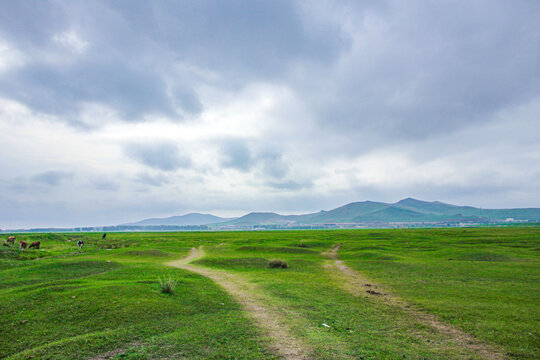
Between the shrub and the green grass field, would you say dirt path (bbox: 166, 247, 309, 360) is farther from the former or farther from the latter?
the shrub

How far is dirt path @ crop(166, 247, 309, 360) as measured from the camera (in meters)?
9.59

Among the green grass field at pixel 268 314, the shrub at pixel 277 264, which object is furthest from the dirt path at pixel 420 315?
→ the shrub at pixel 277 264

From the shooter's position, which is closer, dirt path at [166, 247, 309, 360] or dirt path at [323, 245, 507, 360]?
dirt path at [166, 247, 309, 360]

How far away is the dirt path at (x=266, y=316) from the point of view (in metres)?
9.59

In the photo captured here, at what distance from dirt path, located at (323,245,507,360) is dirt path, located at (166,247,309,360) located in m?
6.61

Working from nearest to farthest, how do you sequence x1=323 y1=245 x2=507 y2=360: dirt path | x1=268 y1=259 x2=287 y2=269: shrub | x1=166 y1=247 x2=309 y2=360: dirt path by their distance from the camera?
x1=166 y1=247 x2=309 y2=360: dirt path → x1=323 y1=245 x2=507 y2=360: dirt path → x1=268 y1=259 x2=287 y2=269: shrub

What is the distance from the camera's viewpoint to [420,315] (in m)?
14.1

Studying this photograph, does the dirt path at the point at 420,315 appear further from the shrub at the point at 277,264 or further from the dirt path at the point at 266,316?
the dirt path at the point at 266,316

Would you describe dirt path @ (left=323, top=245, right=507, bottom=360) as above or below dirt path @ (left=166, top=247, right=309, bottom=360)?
below

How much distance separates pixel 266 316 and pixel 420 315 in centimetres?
826

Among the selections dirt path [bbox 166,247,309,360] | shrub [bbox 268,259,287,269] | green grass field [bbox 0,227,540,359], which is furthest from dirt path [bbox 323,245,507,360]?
dirt path [bbox 166,247,309,360]

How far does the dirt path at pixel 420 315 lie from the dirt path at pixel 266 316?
21.7ft

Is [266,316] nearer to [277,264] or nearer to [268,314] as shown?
[268,314]

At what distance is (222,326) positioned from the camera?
1181cm
